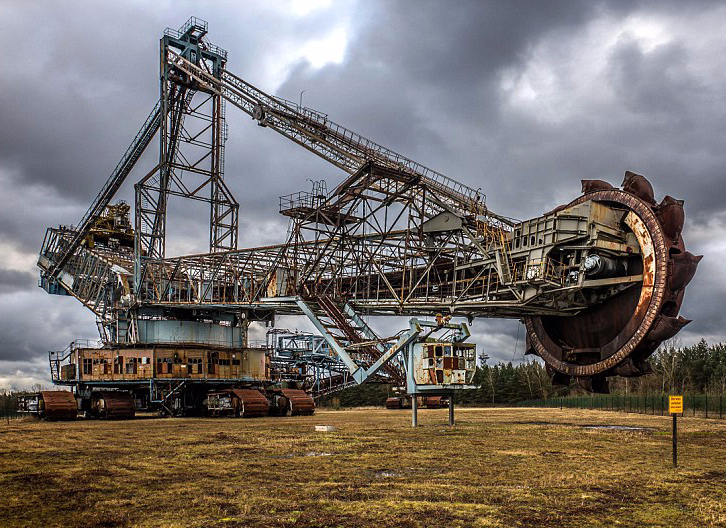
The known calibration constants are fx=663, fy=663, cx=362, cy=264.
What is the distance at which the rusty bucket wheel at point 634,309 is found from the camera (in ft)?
93.2

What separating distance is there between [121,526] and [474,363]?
816 inches

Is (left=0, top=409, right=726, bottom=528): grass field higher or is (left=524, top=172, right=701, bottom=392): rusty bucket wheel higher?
(left=524, top=172, right=701, bottom=392): rusty bucket wheel

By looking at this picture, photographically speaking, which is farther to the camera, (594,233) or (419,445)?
(594,233)

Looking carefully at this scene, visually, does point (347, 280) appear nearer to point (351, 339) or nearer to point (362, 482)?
point (351, 339)

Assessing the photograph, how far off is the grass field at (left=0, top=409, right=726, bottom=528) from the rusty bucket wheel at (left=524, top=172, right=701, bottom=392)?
746 cm

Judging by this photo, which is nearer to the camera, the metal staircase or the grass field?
the grass field

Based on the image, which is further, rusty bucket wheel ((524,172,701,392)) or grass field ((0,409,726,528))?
rusty bucket wheel ((524,172,701,392))

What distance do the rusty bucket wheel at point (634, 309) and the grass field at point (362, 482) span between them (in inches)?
294

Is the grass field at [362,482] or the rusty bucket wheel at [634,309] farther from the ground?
the rusty bucket wheel at [634,309]

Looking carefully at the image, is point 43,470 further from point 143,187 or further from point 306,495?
point 143,187

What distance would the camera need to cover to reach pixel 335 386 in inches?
2520

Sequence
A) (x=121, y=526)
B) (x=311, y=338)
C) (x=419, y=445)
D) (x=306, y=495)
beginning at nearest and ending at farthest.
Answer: (x=121, y=526)
(x=306, y=495)
(x=419, y=445)
(x=311, y=338)

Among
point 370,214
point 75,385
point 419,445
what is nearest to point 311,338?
point 75,385

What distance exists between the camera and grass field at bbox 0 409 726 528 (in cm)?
1012
